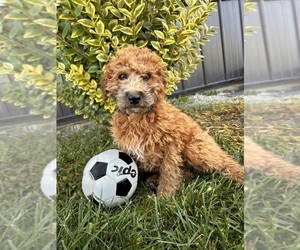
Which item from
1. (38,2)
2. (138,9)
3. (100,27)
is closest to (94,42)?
(100,27)

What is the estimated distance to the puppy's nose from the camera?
1009mm

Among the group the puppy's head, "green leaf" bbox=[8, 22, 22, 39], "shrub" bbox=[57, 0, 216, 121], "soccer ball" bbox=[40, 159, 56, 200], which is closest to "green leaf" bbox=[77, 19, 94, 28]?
"shrub" bbox=[57, 0, 216, 121]

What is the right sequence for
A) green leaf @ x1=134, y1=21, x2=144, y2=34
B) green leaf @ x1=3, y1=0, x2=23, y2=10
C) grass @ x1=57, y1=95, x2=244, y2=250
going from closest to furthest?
green leaf @ x1=3, y1=0, x2=23, y2=10
grass @ x1=57, y1=95, x2=244, y2=250
green leaf @ x1=134, y1=21, x2=144, y2=34

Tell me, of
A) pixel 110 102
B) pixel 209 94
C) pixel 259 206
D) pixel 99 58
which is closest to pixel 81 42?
pixel 99 58

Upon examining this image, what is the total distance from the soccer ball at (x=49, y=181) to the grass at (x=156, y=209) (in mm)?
174

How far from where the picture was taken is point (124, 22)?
3.54ft

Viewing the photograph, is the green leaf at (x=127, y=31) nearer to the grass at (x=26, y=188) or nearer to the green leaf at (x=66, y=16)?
the green leaf at (x=66, y=16)

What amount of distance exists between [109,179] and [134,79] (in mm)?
271

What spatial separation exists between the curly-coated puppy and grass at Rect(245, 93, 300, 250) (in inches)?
9.8

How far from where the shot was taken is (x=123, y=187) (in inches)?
41.9

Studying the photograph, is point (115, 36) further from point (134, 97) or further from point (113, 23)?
point (134, 97)

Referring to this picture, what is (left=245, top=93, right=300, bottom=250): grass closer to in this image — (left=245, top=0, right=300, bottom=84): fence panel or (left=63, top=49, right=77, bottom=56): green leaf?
(left=245, top=0, right=300, bottom=84): fence panel

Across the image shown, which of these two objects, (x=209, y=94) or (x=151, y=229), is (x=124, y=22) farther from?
(x=151, y=229)

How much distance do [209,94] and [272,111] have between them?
0.32 metres
